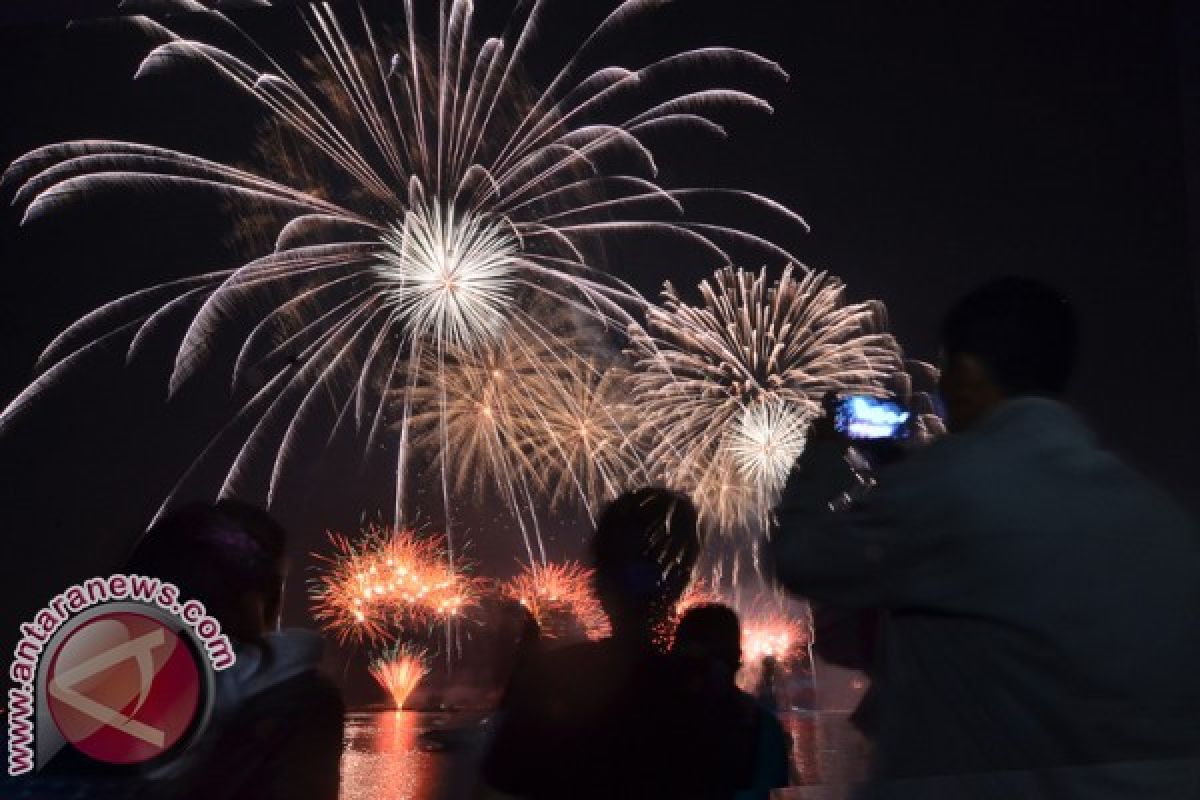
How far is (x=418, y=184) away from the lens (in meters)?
7.86

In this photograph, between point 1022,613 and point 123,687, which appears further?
point 123,687

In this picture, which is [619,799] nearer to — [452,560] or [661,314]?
[661,314]

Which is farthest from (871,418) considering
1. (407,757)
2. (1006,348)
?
(407,757)

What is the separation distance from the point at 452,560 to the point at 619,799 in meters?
15.4

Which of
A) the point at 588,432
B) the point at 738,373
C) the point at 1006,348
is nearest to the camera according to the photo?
the point at 1006,348

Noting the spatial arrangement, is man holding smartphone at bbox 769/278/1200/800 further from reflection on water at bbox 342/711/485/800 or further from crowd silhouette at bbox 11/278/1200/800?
reflection on water at bbox 342/711/485/800

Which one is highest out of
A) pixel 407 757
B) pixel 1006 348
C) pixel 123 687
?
pixel 407 757

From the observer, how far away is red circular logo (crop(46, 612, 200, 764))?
178cm

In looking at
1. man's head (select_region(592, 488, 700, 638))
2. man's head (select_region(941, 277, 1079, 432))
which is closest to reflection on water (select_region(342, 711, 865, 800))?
man's head (select_region(592, 488, 700, 638))

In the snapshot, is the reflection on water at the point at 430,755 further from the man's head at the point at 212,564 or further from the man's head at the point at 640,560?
the man's head at the point at 640,560

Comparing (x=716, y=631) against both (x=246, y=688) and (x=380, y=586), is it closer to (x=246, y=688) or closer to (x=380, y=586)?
(x=246, y=688)

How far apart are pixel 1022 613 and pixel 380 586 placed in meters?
15.0

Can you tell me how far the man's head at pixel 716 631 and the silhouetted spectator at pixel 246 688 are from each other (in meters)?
0.59

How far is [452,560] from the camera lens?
16422 millimetres
